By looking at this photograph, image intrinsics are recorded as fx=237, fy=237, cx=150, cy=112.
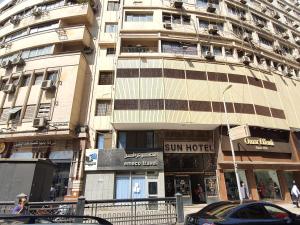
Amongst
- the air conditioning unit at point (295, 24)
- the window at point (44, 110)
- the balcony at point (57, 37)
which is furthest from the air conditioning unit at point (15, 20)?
the air conditioning unit at point (295, 24)

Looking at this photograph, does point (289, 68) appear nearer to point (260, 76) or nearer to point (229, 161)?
point (260, 76)

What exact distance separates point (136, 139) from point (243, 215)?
47.9 feet

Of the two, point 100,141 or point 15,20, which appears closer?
point 100,141

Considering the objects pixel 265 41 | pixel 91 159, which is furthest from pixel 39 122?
pixel 265 41

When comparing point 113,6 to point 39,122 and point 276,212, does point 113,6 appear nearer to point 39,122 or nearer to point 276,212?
point 39,122

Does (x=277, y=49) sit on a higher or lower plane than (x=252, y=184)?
higher

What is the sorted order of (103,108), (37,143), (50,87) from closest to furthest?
(37,143)
(50,87)
(103,108)

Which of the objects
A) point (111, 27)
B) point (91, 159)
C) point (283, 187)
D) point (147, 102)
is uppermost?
point (111, 27)

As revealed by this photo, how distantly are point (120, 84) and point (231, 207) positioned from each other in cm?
1543

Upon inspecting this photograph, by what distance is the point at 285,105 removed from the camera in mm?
25031

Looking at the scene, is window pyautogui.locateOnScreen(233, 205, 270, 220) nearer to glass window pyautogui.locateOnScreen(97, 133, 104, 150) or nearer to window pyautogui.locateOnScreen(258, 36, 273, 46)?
glass window pyautogui.locateOnScreen(97, 133, 104, 150)

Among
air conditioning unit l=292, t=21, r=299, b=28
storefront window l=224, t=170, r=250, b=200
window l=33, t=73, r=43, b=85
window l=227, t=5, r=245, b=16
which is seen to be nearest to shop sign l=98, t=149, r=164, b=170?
storefront window l=224, t=170, r=250, b=200

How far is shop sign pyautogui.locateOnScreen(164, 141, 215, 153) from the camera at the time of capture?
2017 cm

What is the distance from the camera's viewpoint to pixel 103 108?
73.5 feet
